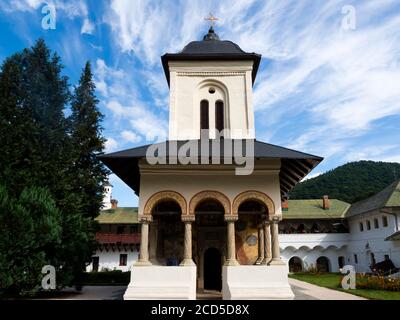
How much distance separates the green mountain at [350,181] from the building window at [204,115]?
4031 centimetres

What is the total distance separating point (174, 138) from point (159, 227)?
11.5 feet

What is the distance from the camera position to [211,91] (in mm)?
14336

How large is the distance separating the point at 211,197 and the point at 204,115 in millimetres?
4555

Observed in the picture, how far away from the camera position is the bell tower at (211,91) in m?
13.8

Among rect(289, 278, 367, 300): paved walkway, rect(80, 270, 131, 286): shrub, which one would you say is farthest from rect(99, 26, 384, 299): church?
rect(80, 270, 131, 286): shrub

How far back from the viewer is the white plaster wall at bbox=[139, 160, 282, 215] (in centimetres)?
1077

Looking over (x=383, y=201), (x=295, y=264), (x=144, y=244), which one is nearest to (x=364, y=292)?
(x=144, y=244)

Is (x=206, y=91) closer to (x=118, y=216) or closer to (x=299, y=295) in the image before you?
(x=299, y=295)

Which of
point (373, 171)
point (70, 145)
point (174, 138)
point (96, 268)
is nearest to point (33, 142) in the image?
point (70, 145)

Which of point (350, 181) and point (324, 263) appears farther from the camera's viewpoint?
point (350, 181)

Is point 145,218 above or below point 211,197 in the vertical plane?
below

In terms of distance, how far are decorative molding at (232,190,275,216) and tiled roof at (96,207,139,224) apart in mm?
21920

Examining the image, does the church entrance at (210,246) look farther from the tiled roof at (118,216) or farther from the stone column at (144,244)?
the tiled roof at (118,216)

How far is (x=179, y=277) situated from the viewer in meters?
9.77
